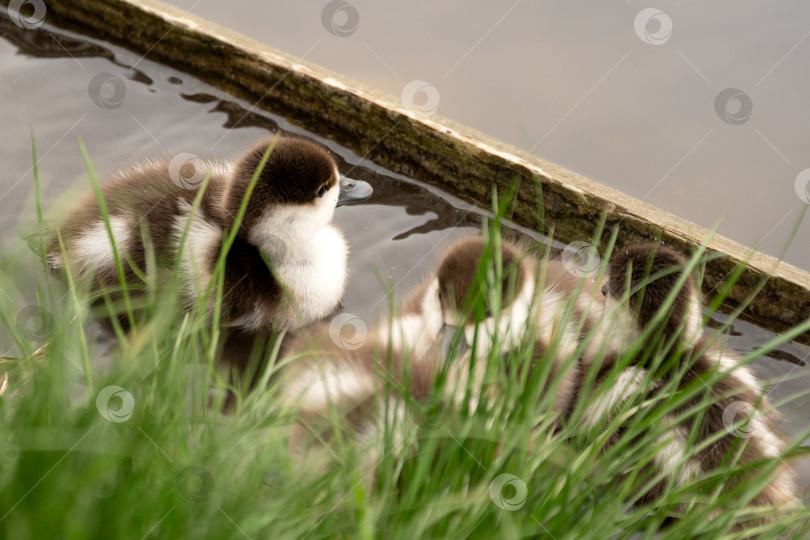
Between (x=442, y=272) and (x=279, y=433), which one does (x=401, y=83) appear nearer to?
(x=442, y=272)

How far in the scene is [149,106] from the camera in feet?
10.3

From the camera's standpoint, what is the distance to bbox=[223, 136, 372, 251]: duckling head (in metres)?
2.32

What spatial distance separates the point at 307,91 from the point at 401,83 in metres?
0.86

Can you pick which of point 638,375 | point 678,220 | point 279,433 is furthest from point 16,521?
point 678,220

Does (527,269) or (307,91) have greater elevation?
(527,269)

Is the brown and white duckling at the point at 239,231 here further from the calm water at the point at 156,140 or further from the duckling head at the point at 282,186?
the calm water at the point at 156,140

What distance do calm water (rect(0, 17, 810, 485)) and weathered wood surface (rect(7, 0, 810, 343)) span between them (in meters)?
0.06

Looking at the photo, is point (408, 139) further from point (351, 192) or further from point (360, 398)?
point (360, 398)

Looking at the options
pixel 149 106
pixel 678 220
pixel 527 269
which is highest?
pixel 678 220

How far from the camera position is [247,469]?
4.18 feet

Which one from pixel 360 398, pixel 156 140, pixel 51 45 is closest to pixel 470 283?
pixel 360 398

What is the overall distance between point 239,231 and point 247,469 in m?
1.24

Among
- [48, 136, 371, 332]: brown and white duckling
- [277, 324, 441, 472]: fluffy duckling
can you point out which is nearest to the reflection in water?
[48, 136, 371, 332]: brown and white duckling

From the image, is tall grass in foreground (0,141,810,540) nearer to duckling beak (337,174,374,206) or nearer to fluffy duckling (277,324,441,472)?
fluffy duckling (277,324,441,472)
